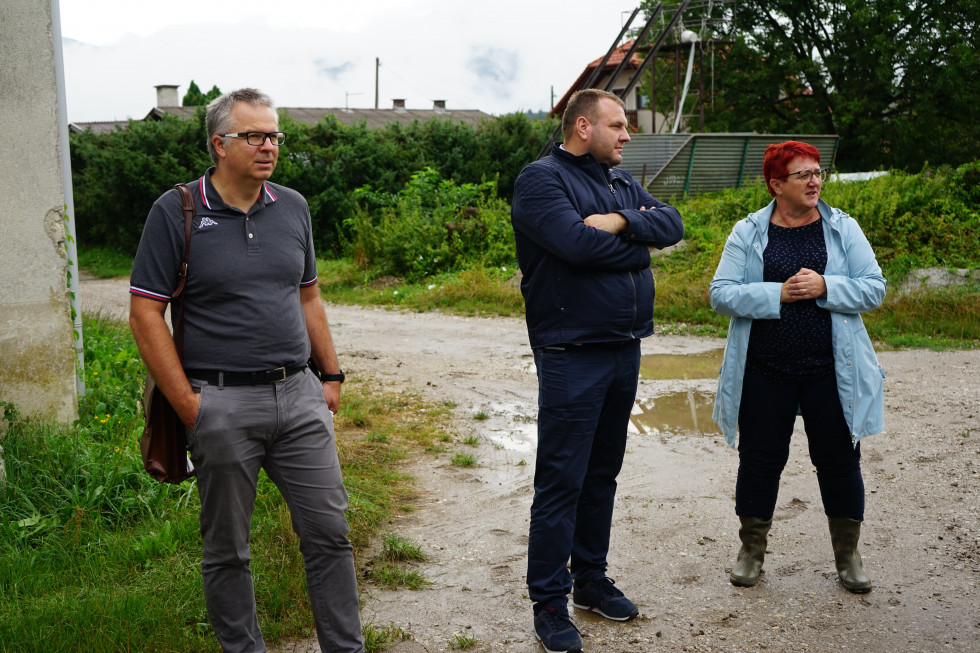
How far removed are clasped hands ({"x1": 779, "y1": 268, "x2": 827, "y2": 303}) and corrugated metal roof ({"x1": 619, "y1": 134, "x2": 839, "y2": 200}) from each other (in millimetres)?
13573

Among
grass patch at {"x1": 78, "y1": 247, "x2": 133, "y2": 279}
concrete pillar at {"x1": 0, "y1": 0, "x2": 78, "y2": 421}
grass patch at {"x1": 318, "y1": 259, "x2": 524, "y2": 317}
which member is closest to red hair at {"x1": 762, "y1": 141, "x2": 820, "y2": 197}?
concrete pillar at {"x1": 0, "y1": 0, "x2": 78, "y2": 421}

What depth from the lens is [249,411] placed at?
9.89 ft

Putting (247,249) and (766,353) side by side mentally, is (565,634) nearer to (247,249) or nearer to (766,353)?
(766,353)

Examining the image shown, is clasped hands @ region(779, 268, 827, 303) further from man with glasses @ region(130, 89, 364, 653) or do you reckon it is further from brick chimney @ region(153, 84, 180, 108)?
brick chimney @ region(153, 84, 180, 108)

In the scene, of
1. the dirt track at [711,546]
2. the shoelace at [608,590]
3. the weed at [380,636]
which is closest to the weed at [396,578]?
the dirt track at [711,546]

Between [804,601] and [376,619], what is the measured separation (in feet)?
6.33

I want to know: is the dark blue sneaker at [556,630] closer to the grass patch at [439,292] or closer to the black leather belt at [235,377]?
the black leather belt at [235,377]

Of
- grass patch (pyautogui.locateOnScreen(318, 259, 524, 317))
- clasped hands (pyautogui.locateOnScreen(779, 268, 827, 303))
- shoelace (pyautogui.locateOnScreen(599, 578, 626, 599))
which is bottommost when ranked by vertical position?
grass patch (pyautogui.locateOnScreen(318, 259, 524, 317))

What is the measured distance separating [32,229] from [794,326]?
4422mm

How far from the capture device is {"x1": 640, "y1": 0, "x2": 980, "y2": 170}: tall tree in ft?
88.3

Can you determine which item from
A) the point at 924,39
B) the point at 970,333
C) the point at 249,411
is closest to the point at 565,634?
the point at 249,411

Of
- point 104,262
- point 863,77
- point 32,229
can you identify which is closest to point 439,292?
point 32,229

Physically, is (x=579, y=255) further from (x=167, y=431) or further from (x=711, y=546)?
(x=711, y=546)

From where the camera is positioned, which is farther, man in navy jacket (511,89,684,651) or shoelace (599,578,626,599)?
shoelace (599,578,626,599)
